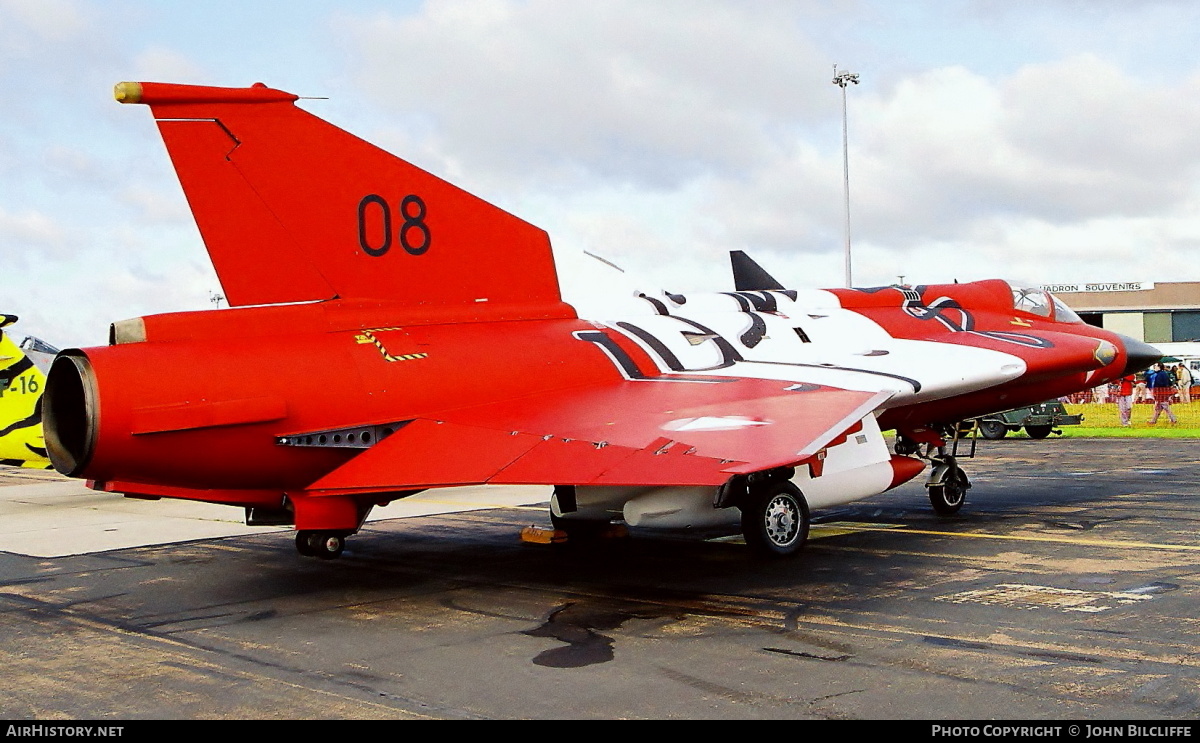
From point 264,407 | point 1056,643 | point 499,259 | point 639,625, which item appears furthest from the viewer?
point 499,259

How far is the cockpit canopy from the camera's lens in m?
16.0

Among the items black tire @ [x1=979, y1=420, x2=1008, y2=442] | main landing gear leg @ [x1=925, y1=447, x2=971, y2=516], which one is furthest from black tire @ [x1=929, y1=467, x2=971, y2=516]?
black tire @ [x1=979, y1=420, x2=1008, y2=442]

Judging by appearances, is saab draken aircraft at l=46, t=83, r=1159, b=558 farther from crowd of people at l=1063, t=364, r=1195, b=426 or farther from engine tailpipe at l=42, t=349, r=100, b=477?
crowd of people at l=1063, t=364, r=1195, b=426

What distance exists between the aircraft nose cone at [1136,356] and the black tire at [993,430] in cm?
1482

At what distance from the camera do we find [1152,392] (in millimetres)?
37969

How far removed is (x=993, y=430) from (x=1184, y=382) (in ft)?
61.7

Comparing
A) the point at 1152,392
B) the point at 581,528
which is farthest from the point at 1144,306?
the point at 581,528

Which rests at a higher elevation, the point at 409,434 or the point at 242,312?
the point at 242,312

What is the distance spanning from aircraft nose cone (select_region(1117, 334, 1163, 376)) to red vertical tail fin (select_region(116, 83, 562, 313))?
9.78m

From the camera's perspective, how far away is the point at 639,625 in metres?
8.37

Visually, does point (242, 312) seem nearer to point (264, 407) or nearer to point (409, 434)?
point (264, 407)

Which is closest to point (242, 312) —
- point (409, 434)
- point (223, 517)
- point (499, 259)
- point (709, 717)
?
point (409, 434)

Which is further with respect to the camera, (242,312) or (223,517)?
(223,517)
